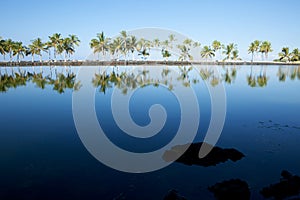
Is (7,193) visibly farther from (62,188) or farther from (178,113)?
(178,113)

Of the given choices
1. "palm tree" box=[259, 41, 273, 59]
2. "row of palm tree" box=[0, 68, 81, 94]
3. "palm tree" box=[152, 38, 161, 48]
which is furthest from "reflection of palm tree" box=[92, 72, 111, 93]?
"palm tree" box=[259, 41, 273, 59]

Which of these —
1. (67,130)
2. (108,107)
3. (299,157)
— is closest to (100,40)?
(108,107)

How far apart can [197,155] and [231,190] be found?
11.3ft

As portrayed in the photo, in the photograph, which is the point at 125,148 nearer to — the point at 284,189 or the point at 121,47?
the point at 284,189

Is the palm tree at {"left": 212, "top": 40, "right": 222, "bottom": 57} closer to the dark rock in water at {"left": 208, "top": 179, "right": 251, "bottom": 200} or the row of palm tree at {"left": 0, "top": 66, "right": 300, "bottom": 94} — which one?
the row of palm tree at {"left": 0, "top": 66, "right": 300, "bottom": 94}

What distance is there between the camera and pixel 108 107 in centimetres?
2589

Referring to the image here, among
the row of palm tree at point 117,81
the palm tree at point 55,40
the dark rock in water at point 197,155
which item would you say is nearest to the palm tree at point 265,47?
the row of palm tree at point 117,81

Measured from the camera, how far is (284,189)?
921cm

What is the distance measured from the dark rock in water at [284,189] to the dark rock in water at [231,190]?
0.68m

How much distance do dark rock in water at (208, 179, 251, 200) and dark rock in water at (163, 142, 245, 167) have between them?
73.8 inches

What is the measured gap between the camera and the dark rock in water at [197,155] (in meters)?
12.0

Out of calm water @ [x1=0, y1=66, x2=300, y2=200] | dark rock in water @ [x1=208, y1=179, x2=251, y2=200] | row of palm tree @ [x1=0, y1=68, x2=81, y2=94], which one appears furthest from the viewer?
row of palm tree @ [x1=0, y1=68, x2=81, y2=94]

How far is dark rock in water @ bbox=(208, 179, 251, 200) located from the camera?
8.77 meters

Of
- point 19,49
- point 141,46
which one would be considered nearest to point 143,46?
point 141,46
